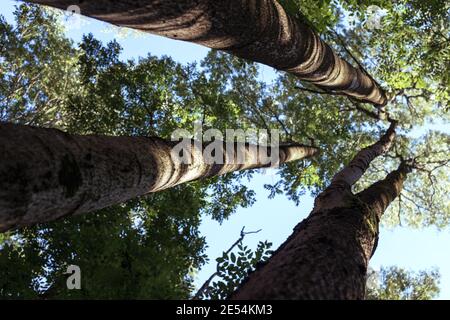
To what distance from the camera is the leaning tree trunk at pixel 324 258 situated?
2418 millimetres

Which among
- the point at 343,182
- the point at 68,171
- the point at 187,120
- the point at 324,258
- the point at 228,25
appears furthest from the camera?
the point at 187,120

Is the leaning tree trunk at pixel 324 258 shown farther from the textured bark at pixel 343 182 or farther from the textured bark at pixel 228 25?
the textured bark at pixel 228 25

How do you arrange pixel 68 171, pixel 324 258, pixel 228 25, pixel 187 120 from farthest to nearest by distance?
pixel 187 120
pixel 228 25
pixel 324 258
pixel 68 171

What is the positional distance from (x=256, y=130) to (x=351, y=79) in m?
7.96

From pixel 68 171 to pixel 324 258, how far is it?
6.65 feet

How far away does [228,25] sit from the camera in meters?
3.70

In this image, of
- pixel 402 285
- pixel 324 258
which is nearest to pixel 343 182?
pixel 324 258

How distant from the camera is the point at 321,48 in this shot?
5859 millimetres

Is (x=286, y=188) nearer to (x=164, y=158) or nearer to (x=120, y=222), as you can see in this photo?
(x=120, y=222)

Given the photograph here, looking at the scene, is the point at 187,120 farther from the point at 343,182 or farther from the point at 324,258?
the point at 324,258

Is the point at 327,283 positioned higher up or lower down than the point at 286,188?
lower down

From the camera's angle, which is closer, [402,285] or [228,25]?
[228,25]

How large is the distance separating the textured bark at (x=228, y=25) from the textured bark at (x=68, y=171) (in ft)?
3.64
